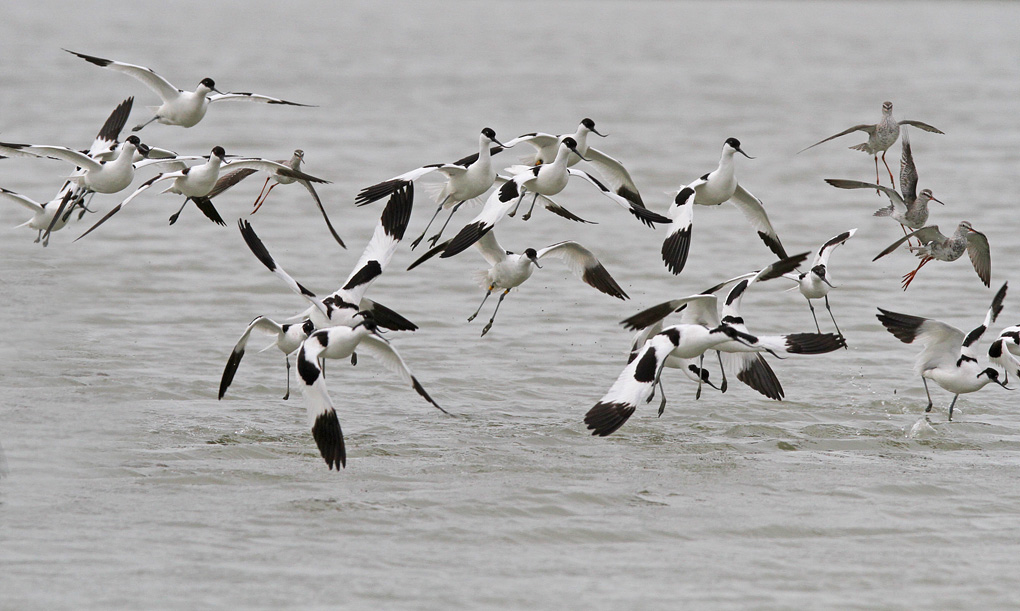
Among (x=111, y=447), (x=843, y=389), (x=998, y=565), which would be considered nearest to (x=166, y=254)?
(x=111, y=447)

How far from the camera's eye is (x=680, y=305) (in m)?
11.6

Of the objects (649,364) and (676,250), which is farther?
(676,250)

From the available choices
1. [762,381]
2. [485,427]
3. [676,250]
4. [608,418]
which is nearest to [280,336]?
[485,427]

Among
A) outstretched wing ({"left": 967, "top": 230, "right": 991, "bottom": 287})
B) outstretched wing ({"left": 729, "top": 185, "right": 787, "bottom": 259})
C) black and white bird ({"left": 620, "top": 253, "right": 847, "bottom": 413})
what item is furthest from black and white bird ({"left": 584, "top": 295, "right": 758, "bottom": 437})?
outstretched wing ({"left": 967, "top": 230, "right": 991, "bottom": 287})

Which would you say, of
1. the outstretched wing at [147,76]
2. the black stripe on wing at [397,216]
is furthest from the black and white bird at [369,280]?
the outstretched wing at [147,76]

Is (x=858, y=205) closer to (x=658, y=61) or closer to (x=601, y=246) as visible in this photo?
(x=601, y=246)

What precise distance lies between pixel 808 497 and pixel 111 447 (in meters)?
5.72

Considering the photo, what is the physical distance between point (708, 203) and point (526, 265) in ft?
5.78

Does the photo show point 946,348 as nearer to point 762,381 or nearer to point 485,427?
point 762,381

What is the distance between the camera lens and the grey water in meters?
9.59

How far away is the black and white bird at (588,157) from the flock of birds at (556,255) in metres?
0.02

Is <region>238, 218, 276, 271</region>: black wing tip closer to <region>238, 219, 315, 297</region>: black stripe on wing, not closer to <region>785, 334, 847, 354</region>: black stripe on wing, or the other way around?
<region>238, 219, 315, 297</region>: black stripe on wing

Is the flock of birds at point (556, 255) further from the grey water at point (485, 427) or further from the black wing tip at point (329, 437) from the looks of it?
the grey water at point (485, 427)

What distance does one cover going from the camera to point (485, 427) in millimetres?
12820
